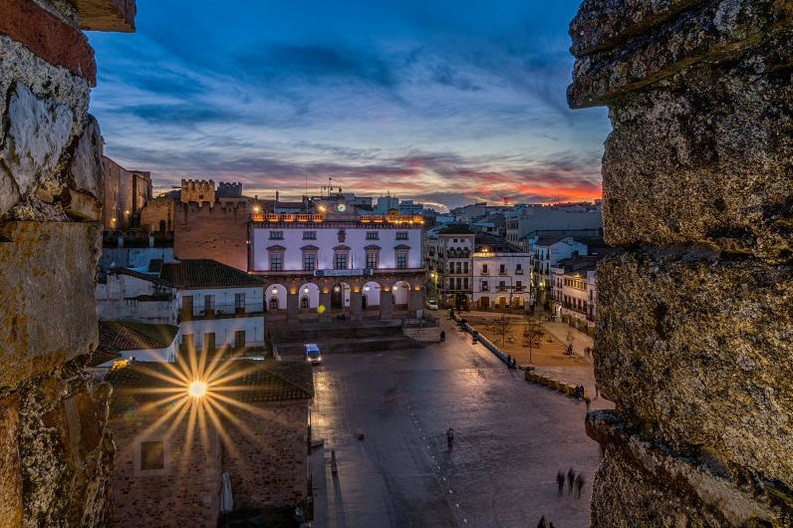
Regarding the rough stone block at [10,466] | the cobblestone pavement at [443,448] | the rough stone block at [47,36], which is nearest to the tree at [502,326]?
the cobblestone pavement at [443,448]

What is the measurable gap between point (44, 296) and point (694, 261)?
234cm

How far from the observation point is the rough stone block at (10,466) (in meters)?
1.71

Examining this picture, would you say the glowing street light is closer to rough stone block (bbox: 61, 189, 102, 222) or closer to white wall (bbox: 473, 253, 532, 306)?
rough stone block (bbox: 61, 189, 102, 222)

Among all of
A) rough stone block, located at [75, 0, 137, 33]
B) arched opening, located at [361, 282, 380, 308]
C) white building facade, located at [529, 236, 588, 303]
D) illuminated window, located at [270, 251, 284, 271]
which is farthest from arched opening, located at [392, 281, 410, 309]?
rough stone block, located at [75, 0, 137, 33]

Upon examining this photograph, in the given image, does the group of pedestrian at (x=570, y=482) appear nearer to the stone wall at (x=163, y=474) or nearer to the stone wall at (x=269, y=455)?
the stone wall at (x=269, y=455)

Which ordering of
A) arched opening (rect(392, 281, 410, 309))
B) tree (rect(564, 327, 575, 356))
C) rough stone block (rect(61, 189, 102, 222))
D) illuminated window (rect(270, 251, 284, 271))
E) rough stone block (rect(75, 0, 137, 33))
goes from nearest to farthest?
1. rough stone block (rect(61, 189, 102, 222))
2. rough stone block (rect(75, 0, 137, 33))
3. tree (rect(564, 327, 575, 356))
4. illuminated window (rect(270, 251, 284, 271))
5. arched opening (rect(392, 281, 410, 309))

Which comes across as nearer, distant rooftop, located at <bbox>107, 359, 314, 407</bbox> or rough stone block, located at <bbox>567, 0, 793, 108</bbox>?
rough stone block, located at <bbox>567, 0, 793, 108</bbox>

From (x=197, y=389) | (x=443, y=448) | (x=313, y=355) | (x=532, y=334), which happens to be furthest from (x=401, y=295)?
(x=197, y=389)

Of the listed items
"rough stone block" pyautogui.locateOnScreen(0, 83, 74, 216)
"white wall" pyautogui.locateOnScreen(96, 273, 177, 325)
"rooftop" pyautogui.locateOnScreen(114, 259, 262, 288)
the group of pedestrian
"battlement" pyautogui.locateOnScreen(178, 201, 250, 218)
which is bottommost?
the group of pedestrian

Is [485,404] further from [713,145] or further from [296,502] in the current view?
[713,145]

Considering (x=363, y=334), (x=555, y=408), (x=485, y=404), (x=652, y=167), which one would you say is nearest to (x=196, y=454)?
(x=652, y=167)

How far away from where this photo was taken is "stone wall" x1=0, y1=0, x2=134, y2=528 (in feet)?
5.68

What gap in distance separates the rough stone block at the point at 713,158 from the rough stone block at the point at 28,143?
2230mm

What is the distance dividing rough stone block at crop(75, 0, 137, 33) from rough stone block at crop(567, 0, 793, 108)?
6.73 feet
